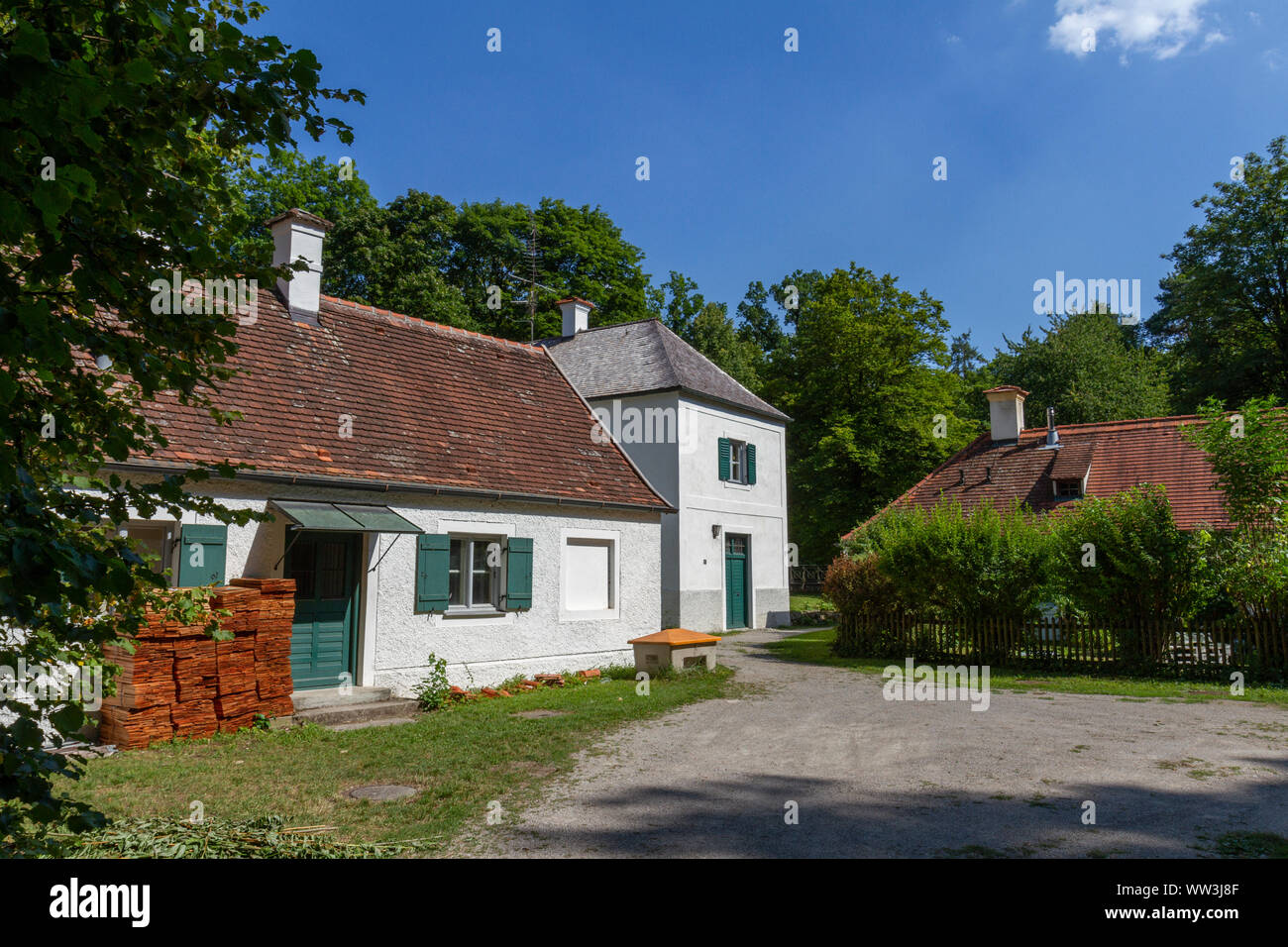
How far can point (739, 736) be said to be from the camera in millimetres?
9703

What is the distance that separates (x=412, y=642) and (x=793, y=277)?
53.2 m

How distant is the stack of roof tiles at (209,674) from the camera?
859 cm

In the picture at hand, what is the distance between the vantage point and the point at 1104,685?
13.6 metres

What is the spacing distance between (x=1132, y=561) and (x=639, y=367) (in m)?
13.9

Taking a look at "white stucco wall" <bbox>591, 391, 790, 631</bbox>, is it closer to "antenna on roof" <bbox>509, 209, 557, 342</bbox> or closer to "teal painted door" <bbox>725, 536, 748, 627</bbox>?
"teal painted door" <bbox>725, 536, 748, 627</bbox>

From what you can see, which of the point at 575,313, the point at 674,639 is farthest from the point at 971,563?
the point at 575,313

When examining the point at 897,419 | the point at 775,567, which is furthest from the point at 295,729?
the point at 897,419

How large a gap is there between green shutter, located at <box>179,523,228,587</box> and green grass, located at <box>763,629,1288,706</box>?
11.1 metres

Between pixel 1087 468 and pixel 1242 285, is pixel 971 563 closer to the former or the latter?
pixel 1087 468

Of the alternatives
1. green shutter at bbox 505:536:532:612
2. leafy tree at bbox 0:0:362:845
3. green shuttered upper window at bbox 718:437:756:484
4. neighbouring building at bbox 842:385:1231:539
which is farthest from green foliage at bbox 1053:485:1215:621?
leafy tree at bbox 0:0:362:845

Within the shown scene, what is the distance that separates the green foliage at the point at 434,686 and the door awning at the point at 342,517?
212 cm

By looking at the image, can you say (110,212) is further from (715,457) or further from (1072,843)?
(715,457)

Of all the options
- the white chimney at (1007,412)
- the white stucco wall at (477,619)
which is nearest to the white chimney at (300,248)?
the white stucco wall at (477,619)

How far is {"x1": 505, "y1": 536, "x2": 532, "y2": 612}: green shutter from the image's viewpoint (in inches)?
534
